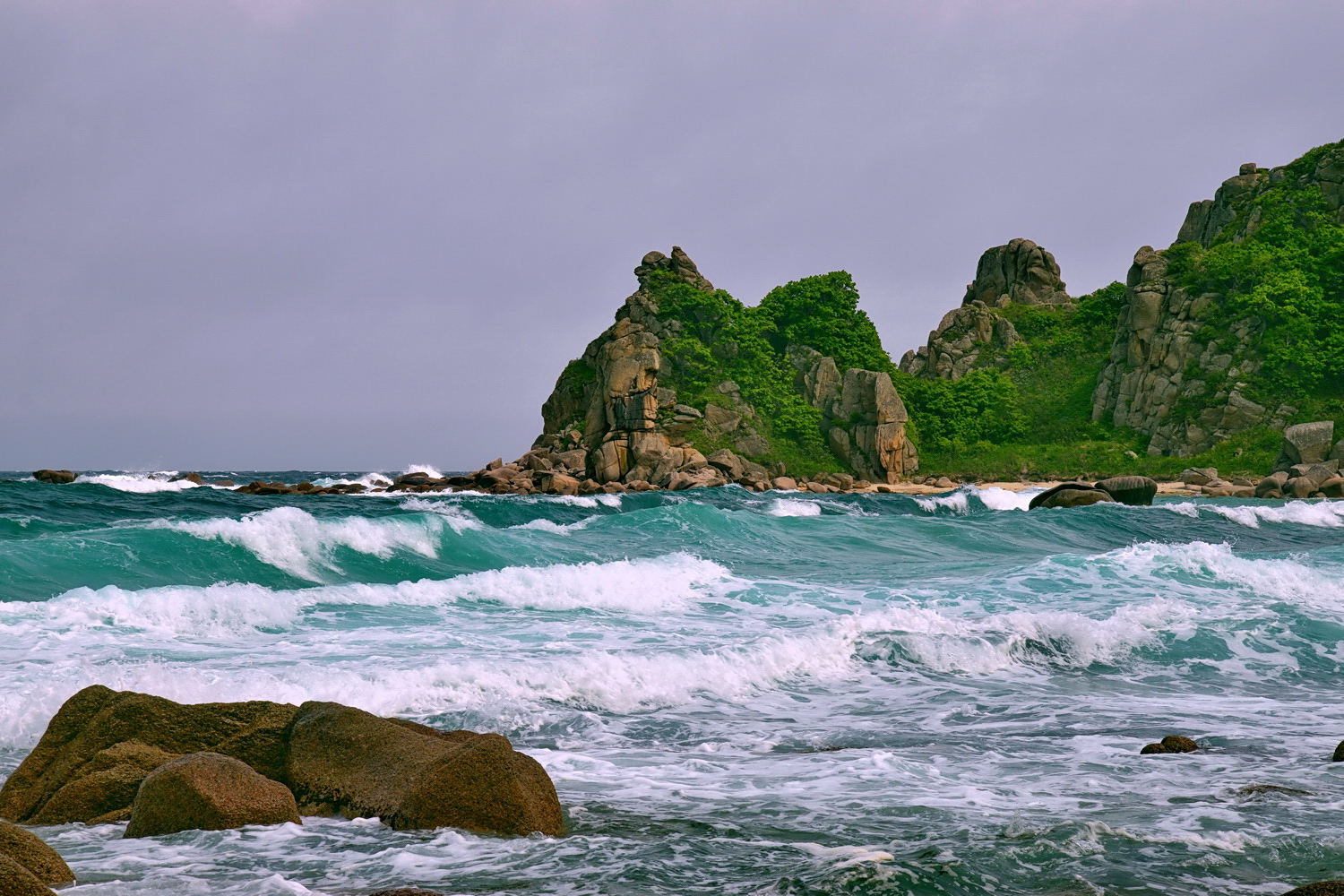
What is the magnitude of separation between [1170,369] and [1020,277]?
2780 centimetres

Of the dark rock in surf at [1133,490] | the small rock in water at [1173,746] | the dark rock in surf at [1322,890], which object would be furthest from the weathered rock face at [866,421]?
the dark rock in surf at [1322,890]

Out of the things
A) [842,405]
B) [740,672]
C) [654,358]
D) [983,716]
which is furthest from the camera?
[842,405]

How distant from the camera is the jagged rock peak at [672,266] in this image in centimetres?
6919

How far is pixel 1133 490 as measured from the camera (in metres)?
36.0

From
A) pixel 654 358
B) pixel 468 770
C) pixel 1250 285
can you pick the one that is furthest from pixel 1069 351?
pixel 468 770

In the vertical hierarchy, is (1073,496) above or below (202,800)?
above

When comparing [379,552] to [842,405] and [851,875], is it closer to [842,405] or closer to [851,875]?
[851,875]

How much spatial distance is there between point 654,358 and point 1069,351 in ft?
122

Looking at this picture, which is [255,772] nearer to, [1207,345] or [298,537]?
[298,537]

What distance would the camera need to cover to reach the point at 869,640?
10930mm

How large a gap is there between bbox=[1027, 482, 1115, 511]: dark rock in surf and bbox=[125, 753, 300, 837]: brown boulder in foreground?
3433cm

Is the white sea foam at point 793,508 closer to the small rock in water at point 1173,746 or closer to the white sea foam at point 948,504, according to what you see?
the white sea foam at point 948,504

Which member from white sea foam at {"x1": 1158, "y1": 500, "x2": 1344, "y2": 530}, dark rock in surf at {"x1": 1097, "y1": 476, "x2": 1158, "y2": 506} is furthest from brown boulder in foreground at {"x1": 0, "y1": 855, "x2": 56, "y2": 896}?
dark rock in surf at {"x1": 1097, "y1": 476, "x2": 1158, "y2": 506}

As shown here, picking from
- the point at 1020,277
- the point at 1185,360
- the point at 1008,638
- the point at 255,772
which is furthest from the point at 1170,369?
the point at 255,772
